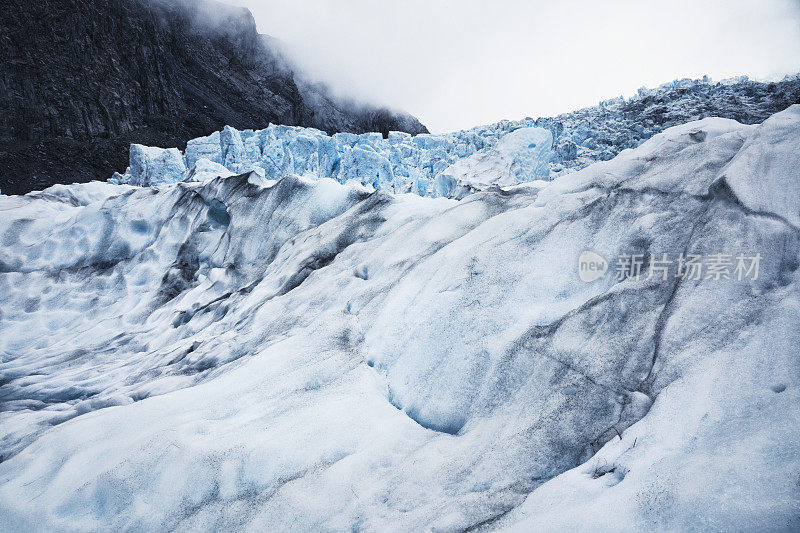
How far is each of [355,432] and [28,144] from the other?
46.6m

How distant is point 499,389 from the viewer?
8.83 feet

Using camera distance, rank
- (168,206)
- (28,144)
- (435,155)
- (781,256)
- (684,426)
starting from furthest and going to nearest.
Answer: (28,144)
(435,155)
(168,206)
(781,256)
(684,426)

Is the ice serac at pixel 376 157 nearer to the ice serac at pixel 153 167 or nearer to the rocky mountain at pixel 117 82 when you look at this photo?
the ice serac at pixel 153 167

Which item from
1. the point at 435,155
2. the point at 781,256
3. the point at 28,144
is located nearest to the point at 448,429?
the point at 781,256

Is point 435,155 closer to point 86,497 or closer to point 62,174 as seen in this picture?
point 86,497

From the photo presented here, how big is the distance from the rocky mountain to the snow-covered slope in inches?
1616

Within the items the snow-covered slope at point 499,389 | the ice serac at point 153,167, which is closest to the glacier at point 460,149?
the ice serac at point 153,167

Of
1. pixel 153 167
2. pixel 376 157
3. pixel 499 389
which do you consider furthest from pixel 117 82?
pixel 499 389

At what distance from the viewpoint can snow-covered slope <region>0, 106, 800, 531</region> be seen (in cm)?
176

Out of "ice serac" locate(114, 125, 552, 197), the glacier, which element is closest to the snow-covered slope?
"ice serac" locate(114, 125, 552, 197)

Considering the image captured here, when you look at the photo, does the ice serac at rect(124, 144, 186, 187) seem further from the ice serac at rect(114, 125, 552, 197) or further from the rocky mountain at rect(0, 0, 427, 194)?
the rocky mountain at rect(0, 0, 427, 194)

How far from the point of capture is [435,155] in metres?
30.6

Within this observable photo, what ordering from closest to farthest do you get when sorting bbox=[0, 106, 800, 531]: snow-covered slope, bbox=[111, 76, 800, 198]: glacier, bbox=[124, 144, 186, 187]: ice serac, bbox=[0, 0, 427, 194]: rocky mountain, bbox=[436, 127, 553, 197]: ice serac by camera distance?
bbox=[0, 106, 800, 531]: snow-covered slope
bbox=[436, 127, 553, 197]: ice serac
bbox=[111, 76, 800, 198]: glacier
bbox=[124, 144, 186, 187]: ice serac
bbox=[0, 0, 427, 194]: rocky mountain

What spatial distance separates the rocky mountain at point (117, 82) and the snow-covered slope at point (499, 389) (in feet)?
135
